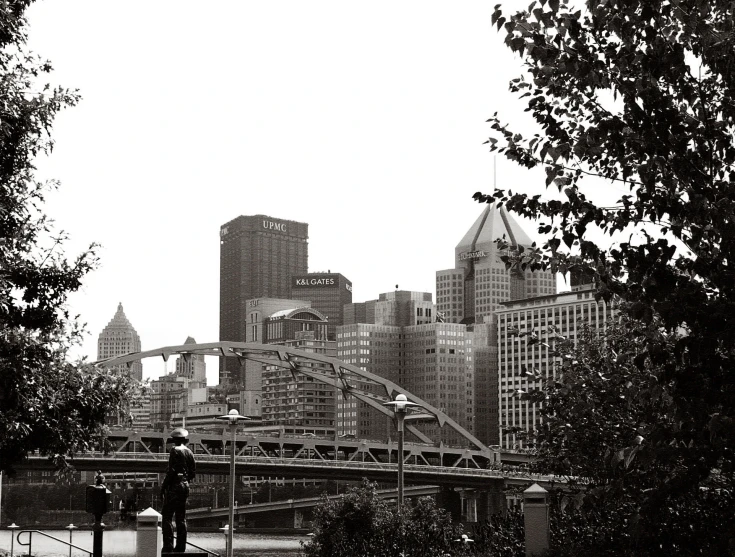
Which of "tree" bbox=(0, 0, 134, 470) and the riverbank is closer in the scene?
"tree" bbox=(0, 0, 134, 470)

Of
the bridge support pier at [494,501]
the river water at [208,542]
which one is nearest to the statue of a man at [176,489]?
the river water at [208,542]

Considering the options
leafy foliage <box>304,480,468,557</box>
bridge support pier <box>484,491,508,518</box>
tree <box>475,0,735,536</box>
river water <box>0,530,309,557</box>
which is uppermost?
tree <box>475,0,735,536</box>

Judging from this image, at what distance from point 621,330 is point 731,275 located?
75.4 ft

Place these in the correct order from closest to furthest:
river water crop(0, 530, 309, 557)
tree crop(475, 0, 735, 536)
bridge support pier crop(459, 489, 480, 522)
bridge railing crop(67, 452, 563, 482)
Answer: tree crop(475, 0, 735, 536), river water crop(0, 530, 309, 557), bridge railing crop(67, 452, 563, 482), bridge support pier crop(459, 489, 480, 522)

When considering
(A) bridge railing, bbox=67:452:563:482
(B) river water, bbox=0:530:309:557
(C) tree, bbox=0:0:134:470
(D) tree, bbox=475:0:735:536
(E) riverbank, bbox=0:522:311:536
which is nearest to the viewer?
(D) tree, bbox=475:0:735:536

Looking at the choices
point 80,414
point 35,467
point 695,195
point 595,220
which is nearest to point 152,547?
point 80,414

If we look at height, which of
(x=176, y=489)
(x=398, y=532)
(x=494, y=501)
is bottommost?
(x=494, y=501)

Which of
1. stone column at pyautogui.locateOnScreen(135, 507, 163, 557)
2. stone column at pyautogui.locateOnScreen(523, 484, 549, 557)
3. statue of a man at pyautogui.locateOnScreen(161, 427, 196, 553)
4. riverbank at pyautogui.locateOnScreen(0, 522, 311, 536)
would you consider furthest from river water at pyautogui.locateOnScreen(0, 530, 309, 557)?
statue of a man at pyautogui.locateOnScreen(161, 427, 196, 553)

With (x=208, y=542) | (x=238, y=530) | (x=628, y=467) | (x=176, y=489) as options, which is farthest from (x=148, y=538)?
(x=238, y=530)

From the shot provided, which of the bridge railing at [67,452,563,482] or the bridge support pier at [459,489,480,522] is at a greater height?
the bridge railing at [67,452,563,482]

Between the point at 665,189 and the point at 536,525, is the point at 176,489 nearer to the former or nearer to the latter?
the point at 536,525

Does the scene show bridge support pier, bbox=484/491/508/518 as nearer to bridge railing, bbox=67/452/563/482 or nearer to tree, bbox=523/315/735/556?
bridge railing, bbox=67/452/563/482

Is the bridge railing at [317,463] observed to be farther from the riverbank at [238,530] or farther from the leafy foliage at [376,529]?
the leafy foliage at [376,529]

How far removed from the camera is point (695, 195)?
10219 millimetres
